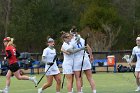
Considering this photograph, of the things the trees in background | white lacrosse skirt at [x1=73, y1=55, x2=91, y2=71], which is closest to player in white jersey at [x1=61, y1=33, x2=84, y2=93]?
white lacrosse skirt at [x1=73, y1=55, x2=91, y2=71]

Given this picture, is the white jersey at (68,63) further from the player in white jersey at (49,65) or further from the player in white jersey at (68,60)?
the player in white jersey at (49,65)

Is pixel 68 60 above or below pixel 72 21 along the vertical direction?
below

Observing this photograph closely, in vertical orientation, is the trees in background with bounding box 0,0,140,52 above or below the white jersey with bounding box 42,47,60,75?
above

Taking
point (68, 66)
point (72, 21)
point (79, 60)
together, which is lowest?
point (68, 66)

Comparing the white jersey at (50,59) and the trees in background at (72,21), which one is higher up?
the trees in background at (72,21)

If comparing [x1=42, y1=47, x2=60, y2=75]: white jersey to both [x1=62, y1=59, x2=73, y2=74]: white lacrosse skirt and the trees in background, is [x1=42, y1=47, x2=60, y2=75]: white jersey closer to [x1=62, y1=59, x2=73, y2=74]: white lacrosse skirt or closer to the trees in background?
[x1=62, y1=59, x2=73, y2=74]: white lacrosse skirt

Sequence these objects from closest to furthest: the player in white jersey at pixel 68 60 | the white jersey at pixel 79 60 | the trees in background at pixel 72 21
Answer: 1. the player in white jersey at pixel 68 60
2. the white jersey at pixel 79 60
3. the trees in background at pixel 72 21

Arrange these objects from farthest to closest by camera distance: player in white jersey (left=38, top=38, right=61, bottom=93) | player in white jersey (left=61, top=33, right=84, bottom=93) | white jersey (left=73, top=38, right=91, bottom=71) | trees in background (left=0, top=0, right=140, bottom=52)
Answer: trees in background (left=0, top=0, right=140, bottom=52) < player in white jersey (left=38, top=38, right=61, bottom=93) < white jersey (left=73, top=38, right=91, bottom=71) < player in white jersey (left=61, top=33, right=84, bottom=93)

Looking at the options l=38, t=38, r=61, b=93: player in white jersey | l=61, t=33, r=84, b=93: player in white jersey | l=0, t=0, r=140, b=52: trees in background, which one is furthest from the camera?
l=0, t=0, r=140, b=52: trees in background

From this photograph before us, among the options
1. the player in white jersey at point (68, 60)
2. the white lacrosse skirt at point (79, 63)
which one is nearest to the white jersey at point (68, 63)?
the player in white jersey at point (68, 60)

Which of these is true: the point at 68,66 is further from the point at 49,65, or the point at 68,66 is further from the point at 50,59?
the point at 50,59

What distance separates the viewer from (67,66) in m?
15.1

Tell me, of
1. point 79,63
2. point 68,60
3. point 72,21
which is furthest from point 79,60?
point 72,21

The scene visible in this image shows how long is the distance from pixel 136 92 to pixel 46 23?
4082cm
